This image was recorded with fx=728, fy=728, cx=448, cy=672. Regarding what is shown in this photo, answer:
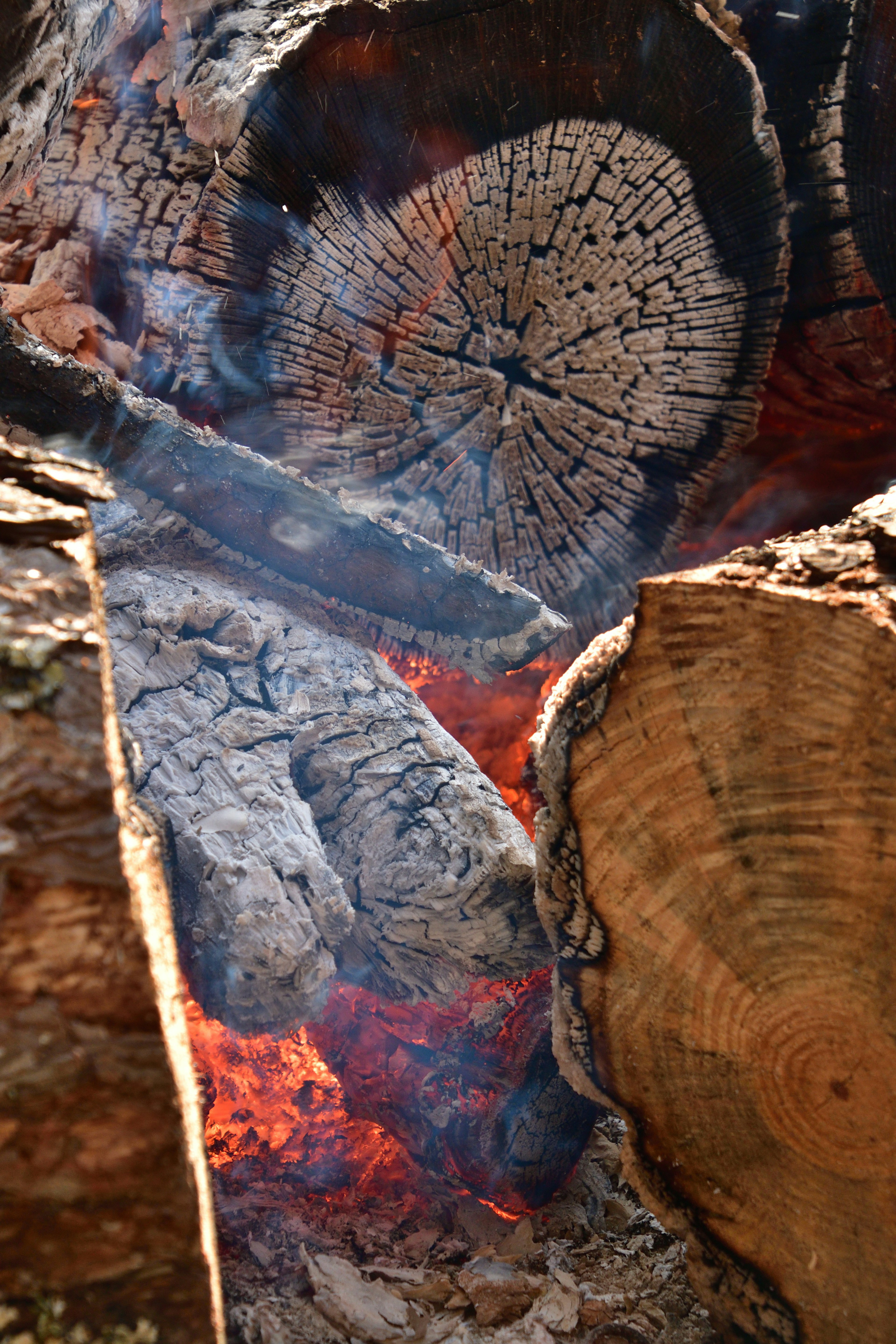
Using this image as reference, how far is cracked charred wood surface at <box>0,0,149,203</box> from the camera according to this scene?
4.08 ft

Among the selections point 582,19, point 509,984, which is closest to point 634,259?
point 582,19

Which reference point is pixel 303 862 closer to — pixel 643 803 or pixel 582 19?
pixel 643 803

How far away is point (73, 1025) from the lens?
714 mm

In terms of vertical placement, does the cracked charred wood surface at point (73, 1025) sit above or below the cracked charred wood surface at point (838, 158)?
below

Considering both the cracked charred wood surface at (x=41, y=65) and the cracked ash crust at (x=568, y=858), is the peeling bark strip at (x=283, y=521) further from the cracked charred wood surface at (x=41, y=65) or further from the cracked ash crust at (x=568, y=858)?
the cracked ash crust at (x=568, y=858)

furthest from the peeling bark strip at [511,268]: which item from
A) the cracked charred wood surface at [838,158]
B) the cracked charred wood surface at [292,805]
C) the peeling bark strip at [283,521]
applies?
the cracked charred wood surface at [292,805]

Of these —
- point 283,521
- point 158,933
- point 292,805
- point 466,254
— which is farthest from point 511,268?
point 158,933

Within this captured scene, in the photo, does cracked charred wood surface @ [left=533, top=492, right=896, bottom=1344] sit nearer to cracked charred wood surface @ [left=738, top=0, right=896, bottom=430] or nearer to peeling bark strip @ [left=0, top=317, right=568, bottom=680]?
peeling bark strip @ [left=0, top=317, right=568, bottom=680]

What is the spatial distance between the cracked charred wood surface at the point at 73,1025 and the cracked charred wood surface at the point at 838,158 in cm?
221

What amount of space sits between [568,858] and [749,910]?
0.26 metres

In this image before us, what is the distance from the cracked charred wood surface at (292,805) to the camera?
1224 millimetres

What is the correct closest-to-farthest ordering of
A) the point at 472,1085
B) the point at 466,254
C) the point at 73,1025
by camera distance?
1. the point at 73,1025
2. the point at 472,1085
3. the point at 466,254

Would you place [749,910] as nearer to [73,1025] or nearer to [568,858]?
[568,858]

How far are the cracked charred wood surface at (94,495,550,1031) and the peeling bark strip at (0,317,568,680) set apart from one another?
11 cm
